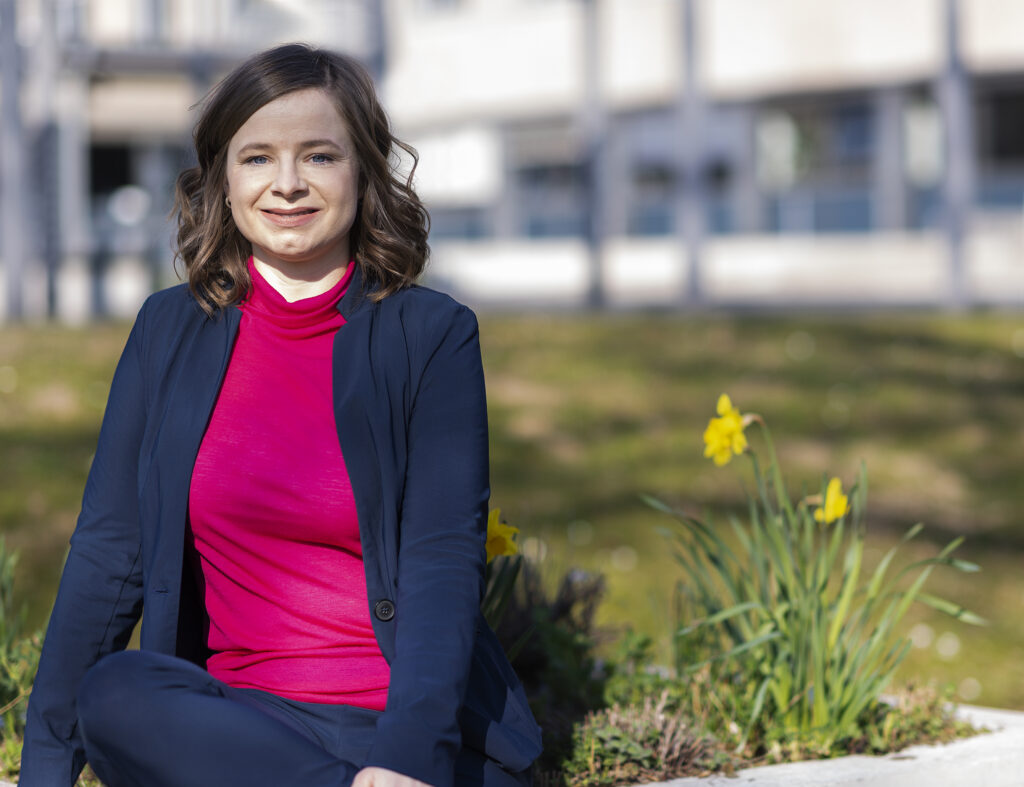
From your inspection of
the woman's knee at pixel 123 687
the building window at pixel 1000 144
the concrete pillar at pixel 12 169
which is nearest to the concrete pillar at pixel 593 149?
the building window at pixel 1000 144

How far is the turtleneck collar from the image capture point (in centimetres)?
227

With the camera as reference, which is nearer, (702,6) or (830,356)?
(830,356)

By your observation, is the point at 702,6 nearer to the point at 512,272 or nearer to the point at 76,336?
the point at 512,272

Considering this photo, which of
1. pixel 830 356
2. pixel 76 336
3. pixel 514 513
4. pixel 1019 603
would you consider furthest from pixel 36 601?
pixel 830 356

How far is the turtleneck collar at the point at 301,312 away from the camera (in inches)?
89.2

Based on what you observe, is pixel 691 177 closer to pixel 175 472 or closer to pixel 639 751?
pixel 639 751

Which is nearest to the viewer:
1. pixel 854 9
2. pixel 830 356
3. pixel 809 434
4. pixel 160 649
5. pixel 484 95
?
pixel 160 649

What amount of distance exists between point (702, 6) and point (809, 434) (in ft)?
37.4

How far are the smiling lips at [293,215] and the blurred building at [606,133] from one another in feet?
43.0

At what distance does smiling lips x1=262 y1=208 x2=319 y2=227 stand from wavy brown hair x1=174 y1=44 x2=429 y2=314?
0.36ft

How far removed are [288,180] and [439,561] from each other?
639 millimetres

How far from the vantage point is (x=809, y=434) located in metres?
7.56

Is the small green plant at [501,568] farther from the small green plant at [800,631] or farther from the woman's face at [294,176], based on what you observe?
the woman's face at [294,176]

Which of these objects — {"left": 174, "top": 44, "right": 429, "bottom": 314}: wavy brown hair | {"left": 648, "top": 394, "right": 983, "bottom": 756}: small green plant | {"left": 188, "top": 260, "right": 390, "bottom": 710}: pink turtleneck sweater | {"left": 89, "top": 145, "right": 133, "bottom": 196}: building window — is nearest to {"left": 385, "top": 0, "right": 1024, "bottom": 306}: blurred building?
{"left": 89, "top": 145, "right": 133, "bottom": 196}: building window
